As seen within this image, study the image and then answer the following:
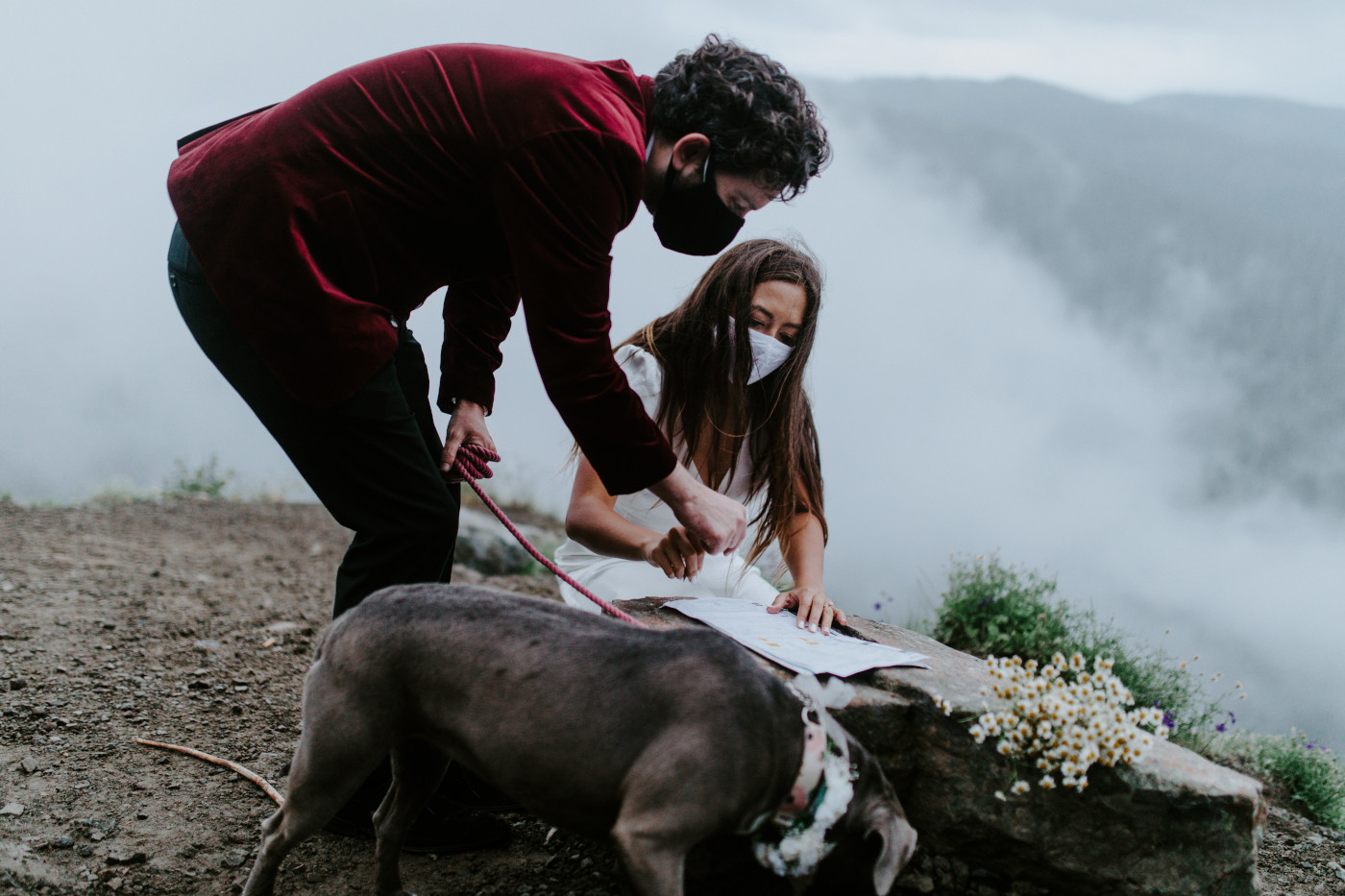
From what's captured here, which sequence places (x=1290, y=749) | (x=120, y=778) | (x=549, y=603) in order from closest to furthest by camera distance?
1. (x=549, y=603)
2. (x=120, y=778)
3. (x=1290, y=749)

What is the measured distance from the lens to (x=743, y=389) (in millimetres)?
3658

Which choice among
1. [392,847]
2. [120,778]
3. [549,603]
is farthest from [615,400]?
[120,778]

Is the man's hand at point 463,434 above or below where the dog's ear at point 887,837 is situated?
above

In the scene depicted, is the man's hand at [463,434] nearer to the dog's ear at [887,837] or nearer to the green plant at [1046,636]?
the dog's ear at [887,837]

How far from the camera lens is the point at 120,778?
3221 mm

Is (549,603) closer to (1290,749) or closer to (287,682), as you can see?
(287,682)

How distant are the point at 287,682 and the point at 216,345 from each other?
2.54 meters

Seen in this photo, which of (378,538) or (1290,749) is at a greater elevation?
(378,538)

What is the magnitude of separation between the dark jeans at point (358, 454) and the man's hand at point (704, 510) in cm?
68

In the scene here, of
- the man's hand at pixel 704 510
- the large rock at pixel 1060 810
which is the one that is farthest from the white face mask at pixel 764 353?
the large rock at pixel 1060 810

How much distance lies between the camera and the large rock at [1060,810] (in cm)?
235

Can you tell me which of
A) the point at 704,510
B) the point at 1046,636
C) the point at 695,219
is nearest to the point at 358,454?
the point at 704,510

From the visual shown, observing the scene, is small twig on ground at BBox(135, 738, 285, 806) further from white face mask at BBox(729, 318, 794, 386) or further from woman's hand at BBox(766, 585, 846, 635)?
white face mask at BBox(729, 318, 794, 386)

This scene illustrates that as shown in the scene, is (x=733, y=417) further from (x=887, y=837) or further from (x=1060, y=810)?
(x=887, y=837)
